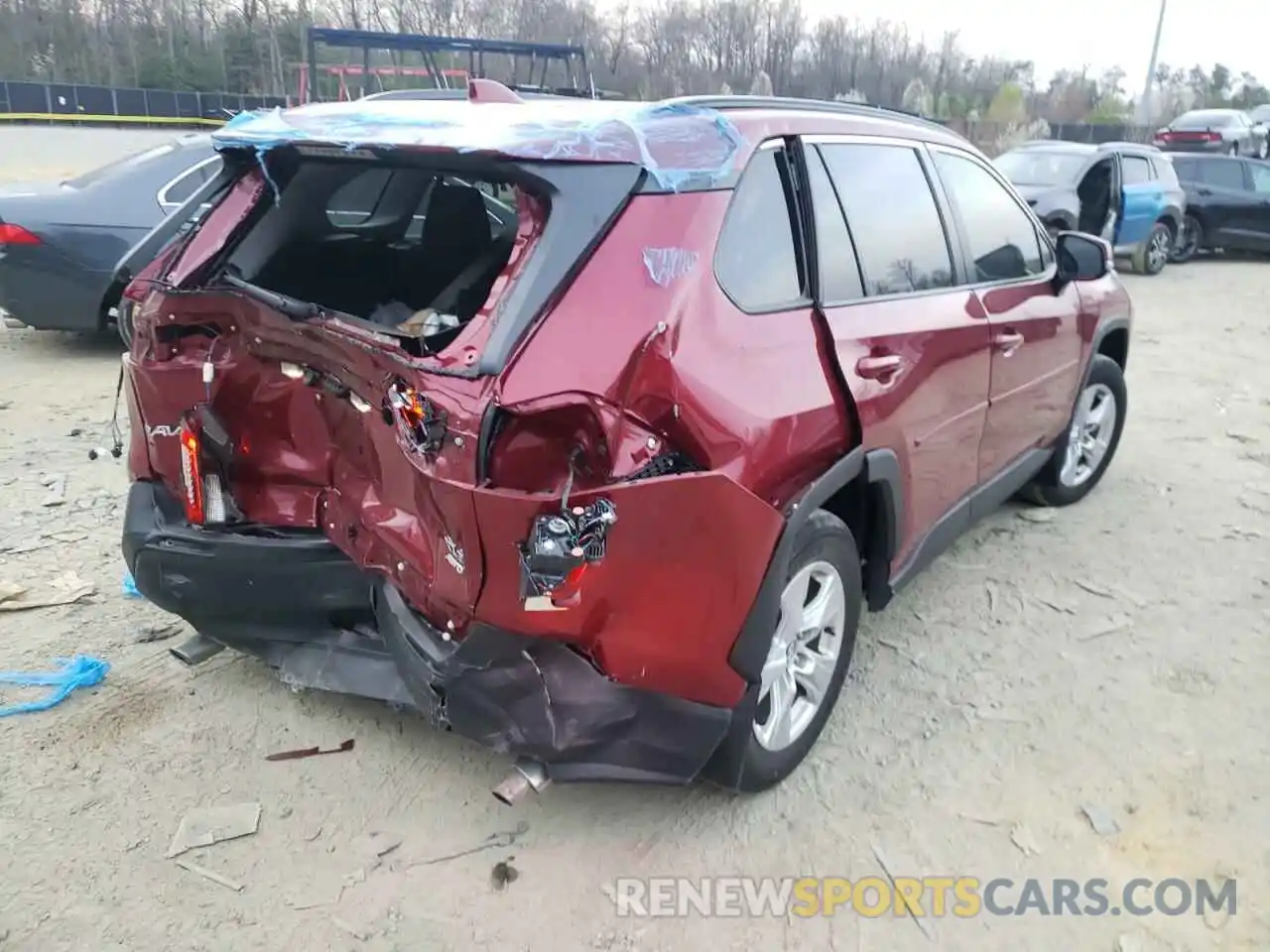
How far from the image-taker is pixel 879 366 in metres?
2.92

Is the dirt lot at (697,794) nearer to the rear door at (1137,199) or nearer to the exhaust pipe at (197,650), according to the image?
the exhaust pipe at (197,650)

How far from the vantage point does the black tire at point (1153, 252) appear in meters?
13.6

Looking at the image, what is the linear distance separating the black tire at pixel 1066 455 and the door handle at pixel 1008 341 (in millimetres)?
1054

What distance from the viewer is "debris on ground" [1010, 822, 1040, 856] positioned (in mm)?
2727

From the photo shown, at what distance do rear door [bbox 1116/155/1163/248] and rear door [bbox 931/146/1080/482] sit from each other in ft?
32.6

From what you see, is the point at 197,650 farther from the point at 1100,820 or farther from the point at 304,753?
the point at 1100,820

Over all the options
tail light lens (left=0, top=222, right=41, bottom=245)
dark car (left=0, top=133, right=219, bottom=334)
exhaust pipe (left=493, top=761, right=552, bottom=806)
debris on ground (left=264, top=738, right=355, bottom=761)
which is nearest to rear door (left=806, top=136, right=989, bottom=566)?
exhaust pipe (left=493, top=761, right=552, bottom=806)

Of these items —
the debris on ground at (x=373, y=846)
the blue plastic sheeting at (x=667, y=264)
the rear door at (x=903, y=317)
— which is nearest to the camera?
the blue plastic sheeting at (x=667, y=264)

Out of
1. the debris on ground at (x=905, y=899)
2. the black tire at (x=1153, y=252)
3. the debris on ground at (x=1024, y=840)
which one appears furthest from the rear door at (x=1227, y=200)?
the debris on ground at (x=905, y=899)

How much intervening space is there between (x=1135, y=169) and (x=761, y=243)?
1283 centimetres

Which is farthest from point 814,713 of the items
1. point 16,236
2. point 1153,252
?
point 1153,252

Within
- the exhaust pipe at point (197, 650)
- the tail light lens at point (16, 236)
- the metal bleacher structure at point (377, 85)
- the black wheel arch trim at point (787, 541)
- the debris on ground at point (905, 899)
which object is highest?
the metal bleacher structure at point (377, 85)

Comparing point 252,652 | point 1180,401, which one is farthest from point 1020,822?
point 1180,401

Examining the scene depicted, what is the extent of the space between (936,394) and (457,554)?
176cm
